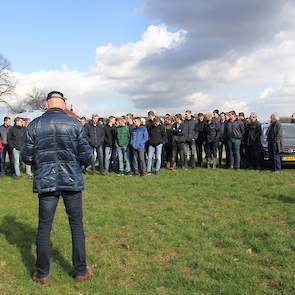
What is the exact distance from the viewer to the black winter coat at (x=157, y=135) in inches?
617

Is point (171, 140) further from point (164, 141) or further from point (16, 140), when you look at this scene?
point (16, 140)

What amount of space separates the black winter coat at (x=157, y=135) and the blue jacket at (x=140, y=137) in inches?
15.1

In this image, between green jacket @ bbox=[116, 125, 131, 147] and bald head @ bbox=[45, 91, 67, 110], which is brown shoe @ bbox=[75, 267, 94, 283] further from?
green jacket @ bbox=[116, 125, 131, 147]

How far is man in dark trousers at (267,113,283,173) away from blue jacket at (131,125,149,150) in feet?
14.4

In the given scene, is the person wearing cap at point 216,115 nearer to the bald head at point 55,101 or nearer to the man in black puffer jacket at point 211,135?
the man in black puffer jacket at point 211,135

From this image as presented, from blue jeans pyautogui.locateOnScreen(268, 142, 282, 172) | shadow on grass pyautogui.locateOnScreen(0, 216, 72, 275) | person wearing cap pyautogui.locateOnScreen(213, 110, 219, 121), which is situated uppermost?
person wearing cap pyautogui.locateOnScreen(213, 110, 219, 121)

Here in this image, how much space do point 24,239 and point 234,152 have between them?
10.7 metres

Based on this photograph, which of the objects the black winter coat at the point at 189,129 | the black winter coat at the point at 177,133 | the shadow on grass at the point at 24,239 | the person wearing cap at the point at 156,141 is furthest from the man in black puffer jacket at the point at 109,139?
the shadow on grass at the point at 24,239

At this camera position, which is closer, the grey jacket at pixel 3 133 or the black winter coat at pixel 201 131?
the grey jacket at pixel 3 133

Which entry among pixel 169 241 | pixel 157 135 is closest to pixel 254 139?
pixel 157 135

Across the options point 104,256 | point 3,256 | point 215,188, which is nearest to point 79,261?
point 104,256

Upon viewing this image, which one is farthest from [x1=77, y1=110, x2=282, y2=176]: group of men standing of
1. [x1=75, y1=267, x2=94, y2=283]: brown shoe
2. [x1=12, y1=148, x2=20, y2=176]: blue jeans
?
[x1=75, y1=267, x2=94, y2=283]: brown shoe


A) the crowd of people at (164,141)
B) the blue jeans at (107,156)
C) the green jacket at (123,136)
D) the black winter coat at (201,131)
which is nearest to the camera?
the crowd of people at (164,141)

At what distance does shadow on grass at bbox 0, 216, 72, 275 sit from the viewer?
20.7 feet
